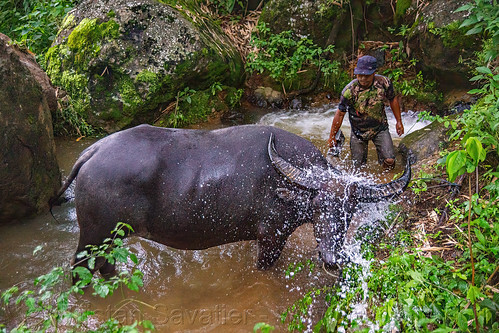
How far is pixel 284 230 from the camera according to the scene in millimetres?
3947

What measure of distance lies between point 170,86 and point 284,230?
13.6ft

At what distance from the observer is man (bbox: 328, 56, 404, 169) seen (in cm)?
526

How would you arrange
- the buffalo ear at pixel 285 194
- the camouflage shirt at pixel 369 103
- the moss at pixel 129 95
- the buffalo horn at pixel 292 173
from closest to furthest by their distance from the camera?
the buffalo horn at pixel 292 173
the buffalo ear at pixel 285 194
the camouflage shirt at pixel 369 103
the moss at pixel 129 95

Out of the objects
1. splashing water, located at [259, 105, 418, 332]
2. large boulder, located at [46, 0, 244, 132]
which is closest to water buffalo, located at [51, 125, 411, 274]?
splashing water, located at [259, 105, 418, 332]

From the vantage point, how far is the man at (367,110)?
17.3 ft

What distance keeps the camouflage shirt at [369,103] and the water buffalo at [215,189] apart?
1.71 metres

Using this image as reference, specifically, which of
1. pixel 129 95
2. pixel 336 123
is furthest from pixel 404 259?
pixel 129 95

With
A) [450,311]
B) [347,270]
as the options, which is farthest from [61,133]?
[450,311]

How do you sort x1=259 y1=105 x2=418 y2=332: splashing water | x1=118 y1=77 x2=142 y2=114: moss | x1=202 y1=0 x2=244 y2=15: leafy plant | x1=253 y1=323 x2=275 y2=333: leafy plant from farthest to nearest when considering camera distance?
1. x1=202 y1=0 x2=244 y2=15: leafy plant
2. x1=118 y1=77 x2=142 y2=114: moss
3. x1=259 y1=105 x2=418 y2=332: splashing water
4. x1=253 y1=323 x2=275 y2=333: leafy plant

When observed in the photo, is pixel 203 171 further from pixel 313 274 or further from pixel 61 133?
pixel 61 133

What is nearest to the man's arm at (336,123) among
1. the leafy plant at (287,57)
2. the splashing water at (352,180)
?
the splashing water at (352,180)

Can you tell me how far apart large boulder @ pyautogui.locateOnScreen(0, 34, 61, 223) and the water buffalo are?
1.39m

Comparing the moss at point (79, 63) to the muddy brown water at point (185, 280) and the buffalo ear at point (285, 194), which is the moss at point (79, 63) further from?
the buffalo ear at point (285, 194)

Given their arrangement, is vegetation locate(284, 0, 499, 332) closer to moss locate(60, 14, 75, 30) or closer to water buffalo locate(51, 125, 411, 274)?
water buffalo locate(51, 125, 411, 274)
